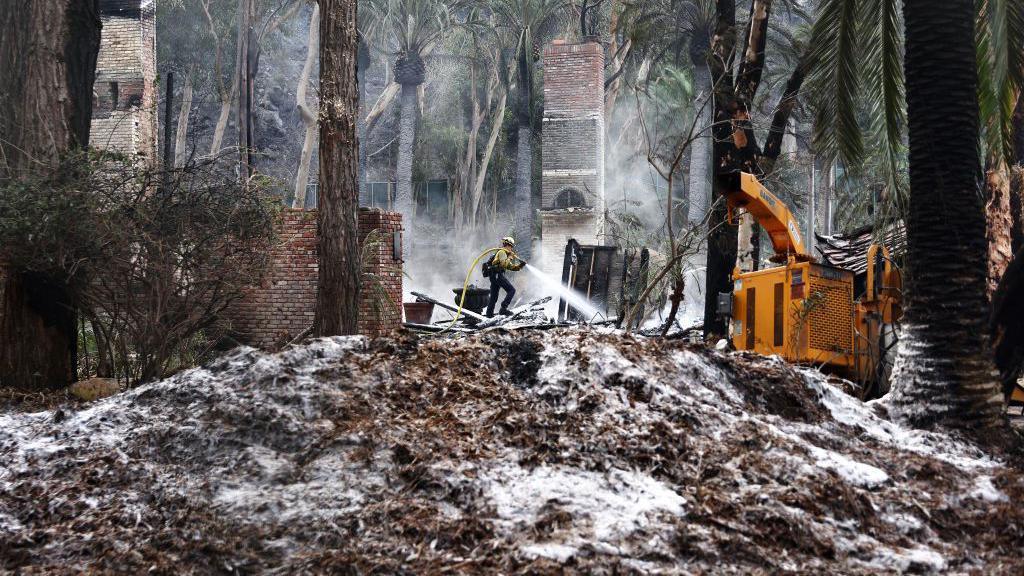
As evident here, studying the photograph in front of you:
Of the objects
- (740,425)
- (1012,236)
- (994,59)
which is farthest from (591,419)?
(1012,236)

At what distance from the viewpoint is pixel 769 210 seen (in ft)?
36.5

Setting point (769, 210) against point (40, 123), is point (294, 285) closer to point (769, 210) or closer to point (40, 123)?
point (40, 123)

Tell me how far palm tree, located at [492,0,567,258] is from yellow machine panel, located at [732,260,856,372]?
25270 millimetres

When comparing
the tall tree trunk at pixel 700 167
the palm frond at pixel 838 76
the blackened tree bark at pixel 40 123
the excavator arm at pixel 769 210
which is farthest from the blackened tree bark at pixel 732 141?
the tall tree trunk at pixel 700 167

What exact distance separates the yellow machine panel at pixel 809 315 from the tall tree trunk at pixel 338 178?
4.66 metres

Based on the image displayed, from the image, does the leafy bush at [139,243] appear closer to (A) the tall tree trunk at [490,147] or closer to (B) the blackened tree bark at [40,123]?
(B) the blackened tree bark at [40,123]

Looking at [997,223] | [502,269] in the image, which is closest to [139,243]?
[502,269]

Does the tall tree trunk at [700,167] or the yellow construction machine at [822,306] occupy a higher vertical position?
the tall tree trunk at [700,167]

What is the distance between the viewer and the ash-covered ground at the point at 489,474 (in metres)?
4.87

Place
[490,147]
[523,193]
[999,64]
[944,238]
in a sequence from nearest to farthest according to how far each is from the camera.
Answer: [944,238], [999,64], [523,193], [490,147]

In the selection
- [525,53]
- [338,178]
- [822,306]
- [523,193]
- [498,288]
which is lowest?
[498,288]

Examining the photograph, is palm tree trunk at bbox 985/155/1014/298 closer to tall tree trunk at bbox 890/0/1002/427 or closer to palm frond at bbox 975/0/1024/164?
palm frond at bbox 975/0/1024/164

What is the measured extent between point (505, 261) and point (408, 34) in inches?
883

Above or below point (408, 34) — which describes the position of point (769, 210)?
below
